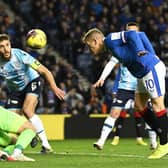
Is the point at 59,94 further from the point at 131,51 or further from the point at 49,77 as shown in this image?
the point at 131,51

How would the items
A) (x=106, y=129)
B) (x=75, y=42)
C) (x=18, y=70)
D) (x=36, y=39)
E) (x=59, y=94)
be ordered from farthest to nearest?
1. (x=75, y=42)
2. (x=106, y=129)
3. (x=36, y=39)
4. (x=18, y=70)
5. (x=59, y=94)

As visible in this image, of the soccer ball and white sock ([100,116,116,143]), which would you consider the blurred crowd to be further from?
the soccer ball

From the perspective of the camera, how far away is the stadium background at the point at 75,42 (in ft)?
66.8

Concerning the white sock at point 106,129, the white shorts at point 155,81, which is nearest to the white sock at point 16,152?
the white shorts at point 155,81

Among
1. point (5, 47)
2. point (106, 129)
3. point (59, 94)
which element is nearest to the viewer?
point (59, 94)

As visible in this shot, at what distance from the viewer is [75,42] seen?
23.8 meters

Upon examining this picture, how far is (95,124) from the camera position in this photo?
799 inches

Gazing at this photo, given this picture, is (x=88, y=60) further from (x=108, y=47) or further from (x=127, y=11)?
(x=108, y=47)

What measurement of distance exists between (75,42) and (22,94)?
10839 mm

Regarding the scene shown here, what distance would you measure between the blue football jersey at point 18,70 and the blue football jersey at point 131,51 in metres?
1.39

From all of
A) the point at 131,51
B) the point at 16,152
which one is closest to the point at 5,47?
the point at 131,51

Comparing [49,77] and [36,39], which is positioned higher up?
[36,39]

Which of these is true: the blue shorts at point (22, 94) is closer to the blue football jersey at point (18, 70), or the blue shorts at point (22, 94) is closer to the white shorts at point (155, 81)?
the blue football jersey at point (18, 70)

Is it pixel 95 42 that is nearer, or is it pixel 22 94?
pixel 95 42
